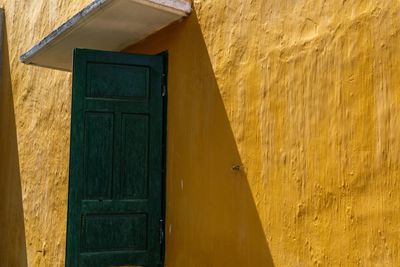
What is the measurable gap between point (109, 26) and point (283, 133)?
2064mm

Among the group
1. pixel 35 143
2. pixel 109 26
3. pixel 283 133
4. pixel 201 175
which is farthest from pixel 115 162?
pixel 35 143

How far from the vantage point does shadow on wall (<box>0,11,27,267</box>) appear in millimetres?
7961

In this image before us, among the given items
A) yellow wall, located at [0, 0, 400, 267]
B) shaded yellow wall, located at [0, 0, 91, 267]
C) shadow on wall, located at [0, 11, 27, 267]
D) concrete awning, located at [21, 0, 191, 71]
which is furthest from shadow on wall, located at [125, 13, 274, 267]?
shadow on wall, located at [0, 11, 27, 267]

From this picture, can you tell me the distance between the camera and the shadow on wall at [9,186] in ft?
26.1

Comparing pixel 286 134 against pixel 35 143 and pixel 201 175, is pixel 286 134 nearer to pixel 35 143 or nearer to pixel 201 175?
pixel 201 175

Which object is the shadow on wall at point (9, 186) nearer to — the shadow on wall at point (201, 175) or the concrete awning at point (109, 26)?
the concrete awning at point (109, 26)

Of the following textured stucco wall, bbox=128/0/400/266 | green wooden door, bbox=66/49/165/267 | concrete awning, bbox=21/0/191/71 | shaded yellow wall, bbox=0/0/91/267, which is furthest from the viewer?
shaded yellow wall, bbox=0/0/91/267

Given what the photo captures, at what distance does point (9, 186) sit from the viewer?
8.42m

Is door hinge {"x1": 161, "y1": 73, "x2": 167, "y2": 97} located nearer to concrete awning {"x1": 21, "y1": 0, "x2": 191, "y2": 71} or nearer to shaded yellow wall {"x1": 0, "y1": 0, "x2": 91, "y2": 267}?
concrete awning {"x1": 21, "y1": 0, "x2": 191, "y2": 71}

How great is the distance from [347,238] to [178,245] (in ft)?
5.60

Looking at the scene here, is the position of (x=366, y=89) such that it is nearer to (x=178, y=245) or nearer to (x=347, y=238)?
(x=347, y=238)

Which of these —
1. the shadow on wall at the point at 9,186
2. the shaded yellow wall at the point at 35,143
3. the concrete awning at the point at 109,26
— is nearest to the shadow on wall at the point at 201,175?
the concrete awning at the point at 109,26

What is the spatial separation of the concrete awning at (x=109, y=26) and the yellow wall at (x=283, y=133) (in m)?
0.13

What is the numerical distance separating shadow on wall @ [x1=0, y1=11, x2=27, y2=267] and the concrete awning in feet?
9.36
